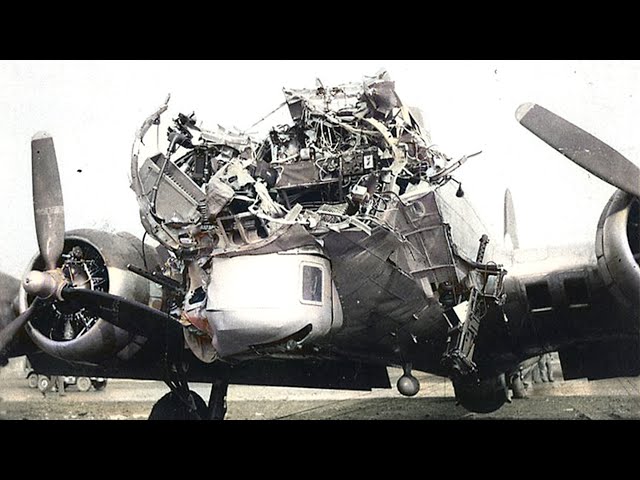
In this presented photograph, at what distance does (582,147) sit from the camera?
7223 millimetres

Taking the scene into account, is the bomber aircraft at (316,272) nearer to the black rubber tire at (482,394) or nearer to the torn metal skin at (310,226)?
the torn metal skin at (310,226)

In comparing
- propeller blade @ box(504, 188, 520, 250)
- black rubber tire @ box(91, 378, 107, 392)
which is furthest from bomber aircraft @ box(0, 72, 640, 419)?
black rubber tire @ box(91, 378, 107, 392)

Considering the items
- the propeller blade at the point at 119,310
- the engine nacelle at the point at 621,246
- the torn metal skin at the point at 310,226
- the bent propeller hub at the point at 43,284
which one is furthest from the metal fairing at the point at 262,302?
the engine nacelle at the point at 621,246

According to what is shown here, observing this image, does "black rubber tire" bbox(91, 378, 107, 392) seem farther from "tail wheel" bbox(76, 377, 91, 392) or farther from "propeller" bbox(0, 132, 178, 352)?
"propeller" bbox(0, 132, 178, 352)

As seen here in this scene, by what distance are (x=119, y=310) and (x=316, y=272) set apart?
2.40 metres

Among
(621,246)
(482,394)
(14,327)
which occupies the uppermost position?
(14,327)

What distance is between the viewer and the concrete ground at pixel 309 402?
29.4 feet

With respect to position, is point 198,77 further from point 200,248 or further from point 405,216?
point 405,216

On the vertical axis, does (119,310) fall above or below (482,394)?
above

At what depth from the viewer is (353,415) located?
29.8ft

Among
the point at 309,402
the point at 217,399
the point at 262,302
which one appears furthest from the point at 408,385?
the point at 217,399

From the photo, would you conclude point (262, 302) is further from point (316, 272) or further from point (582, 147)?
point (582, 147)

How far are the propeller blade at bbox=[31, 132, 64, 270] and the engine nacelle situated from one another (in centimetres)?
580

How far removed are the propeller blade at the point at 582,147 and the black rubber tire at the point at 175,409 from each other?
5.09m
